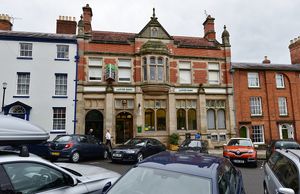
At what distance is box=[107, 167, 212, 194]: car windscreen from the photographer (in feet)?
9.08

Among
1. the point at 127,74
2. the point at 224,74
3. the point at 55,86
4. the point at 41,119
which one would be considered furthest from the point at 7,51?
the point at 224,74

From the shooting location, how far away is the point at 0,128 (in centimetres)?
A: 315

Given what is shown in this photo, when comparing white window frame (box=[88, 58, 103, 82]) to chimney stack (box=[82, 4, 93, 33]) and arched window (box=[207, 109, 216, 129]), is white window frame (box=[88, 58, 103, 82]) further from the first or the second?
arched window (box=[207, 109, 216, 129])

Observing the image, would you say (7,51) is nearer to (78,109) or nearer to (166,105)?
(78,109)

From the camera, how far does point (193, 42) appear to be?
23422mm

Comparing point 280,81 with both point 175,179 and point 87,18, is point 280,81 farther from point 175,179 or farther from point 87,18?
point 175,179

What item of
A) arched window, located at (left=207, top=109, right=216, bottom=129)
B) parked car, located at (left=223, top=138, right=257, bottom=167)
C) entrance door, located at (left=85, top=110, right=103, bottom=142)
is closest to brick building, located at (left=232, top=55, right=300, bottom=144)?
arched window, located at (left=207, top=109, right=216, bottom=129)

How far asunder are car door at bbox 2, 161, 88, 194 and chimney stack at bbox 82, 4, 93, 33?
19.0m

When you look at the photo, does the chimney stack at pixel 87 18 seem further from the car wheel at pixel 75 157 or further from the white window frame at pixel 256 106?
the white window frame at pixel 256 106

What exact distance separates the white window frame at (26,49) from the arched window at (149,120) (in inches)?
455

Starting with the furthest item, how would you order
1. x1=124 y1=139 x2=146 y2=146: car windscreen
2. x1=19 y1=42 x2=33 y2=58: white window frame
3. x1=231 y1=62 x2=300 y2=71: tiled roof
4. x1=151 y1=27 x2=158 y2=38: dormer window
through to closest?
1. x1=231 y1=62 x2=300 y2=71: tiled roof
2. x1=151 y1=27 x2=158 y2=38: dormer window
3. x1=19 y1=42 x2=33 y2=58: white window frame
4. x1=124 y1=139 x2=146 y2=146: car windscreen

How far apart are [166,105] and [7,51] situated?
1472 centimetres

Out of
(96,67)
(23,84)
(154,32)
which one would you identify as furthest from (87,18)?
(23,84)

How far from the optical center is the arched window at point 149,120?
20.1 meters
